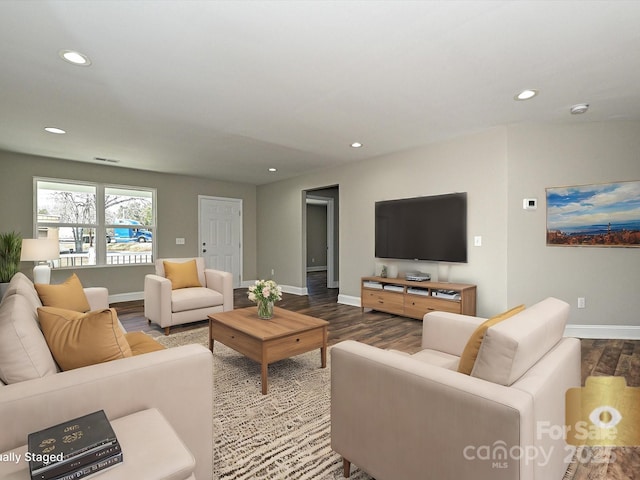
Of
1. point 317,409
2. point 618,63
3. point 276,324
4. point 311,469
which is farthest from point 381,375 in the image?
point 618,63

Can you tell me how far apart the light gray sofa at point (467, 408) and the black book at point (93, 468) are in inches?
35.0

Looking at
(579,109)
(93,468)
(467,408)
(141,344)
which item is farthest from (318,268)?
(93,468)

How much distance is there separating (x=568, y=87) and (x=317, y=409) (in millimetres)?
3382

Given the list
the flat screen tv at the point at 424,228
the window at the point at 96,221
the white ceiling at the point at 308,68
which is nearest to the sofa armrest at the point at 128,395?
the white ceiling at the point at 308,68

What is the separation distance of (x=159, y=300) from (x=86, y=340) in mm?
2739

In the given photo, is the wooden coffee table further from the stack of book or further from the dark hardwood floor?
the stack of book

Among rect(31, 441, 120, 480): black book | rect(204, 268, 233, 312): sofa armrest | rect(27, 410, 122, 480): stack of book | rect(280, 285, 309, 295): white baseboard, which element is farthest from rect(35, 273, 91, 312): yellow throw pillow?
rect(280, 285, 309, 295): white baseboard

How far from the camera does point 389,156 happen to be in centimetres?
518

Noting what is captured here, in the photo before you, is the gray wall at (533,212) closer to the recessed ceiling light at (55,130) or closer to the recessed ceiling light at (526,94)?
the recessed ceiling light at (526,94)

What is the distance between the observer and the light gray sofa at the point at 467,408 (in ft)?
3.42

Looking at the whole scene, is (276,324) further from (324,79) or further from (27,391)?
(324,79)

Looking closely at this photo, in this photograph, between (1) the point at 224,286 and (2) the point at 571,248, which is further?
(1) the point at 224,286

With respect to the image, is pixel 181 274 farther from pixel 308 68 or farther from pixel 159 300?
pixel 308 68

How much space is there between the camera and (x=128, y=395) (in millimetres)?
1301
